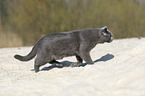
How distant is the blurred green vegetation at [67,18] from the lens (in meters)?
9.53

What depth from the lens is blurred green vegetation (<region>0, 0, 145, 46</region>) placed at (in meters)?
9.53

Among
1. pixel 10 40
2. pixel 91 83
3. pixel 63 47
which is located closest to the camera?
pixel 91 83

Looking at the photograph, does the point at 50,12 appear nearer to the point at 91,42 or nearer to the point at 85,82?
the point at 91,42

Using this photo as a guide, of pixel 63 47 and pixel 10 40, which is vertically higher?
pixel 63 47

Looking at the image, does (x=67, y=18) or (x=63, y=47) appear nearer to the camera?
(x=63, y=47)

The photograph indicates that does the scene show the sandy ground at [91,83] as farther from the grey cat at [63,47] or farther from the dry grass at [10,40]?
the dry grass at [10,40]

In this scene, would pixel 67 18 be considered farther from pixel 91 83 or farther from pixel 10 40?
pixel 91 83

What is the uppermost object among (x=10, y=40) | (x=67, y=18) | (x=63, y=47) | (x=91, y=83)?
(x=67, y=18)

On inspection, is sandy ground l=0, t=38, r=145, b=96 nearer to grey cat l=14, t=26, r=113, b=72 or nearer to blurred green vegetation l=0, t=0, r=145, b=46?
grey cat l=14, t=26, r=113, b=72

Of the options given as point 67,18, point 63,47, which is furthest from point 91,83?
point 67,18

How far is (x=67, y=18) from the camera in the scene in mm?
9570

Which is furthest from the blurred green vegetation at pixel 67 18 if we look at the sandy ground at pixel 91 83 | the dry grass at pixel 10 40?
the sandy ground at pixel 91 83

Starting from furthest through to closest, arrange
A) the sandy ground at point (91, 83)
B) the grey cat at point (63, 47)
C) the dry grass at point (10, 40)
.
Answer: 1. the dry grass at point (10, 40)
2. the grey cat at point (63, 47)
3. the sandy ground at point (91, 83)

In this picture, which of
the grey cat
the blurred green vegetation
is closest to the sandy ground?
the grey cat
